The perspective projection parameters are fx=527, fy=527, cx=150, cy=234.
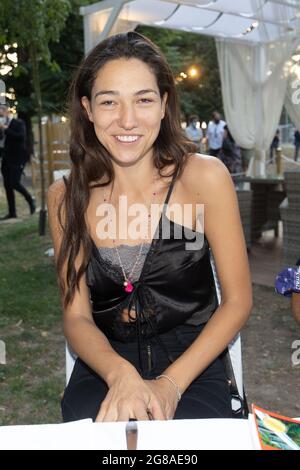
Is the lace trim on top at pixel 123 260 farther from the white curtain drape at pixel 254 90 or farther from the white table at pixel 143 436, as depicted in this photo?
the white curtain drape at pixel 254 90

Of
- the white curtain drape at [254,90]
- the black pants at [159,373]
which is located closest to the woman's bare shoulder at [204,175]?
the black pants at [159,373]

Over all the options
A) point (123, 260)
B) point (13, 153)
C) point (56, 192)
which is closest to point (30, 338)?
point (56, 192)

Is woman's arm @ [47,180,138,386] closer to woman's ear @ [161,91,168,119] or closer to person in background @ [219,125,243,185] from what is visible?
woman's ear @ [161,91,168,119]

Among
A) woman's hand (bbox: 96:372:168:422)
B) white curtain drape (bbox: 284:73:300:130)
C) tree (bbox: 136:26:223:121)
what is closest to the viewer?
woman's hand (bbox: 96:372:168:422)

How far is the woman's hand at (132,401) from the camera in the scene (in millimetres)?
1271

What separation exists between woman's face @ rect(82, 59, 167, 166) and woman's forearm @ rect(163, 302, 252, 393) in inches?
21.9

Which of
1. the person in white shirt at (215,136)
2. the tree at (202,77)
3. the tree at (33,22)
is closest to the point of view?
the tree at (33,22)

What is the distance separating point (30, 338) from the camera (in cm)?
388

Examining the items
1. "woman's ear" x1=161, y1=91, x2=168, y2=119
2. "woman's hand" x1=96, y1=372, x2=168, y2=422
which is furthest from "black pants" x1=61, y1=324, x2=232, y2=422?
"woman's ear" x1=161, y1=91, x2=168, y2=119

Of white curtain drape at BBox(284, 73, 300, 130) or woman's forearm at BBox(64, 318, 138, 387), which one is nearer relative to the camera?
woman's forearm at BBox(64, 318, 138, 387)

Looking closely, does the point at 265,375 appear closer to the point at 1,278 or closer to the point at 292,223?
the point at 292,223

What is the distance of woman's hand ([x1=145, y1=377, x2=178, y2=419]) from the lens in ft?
4.40

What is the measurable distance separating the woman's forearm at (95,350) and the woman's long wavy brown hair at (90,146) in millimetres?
108

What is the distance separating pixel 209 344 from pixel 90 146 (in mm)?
782
